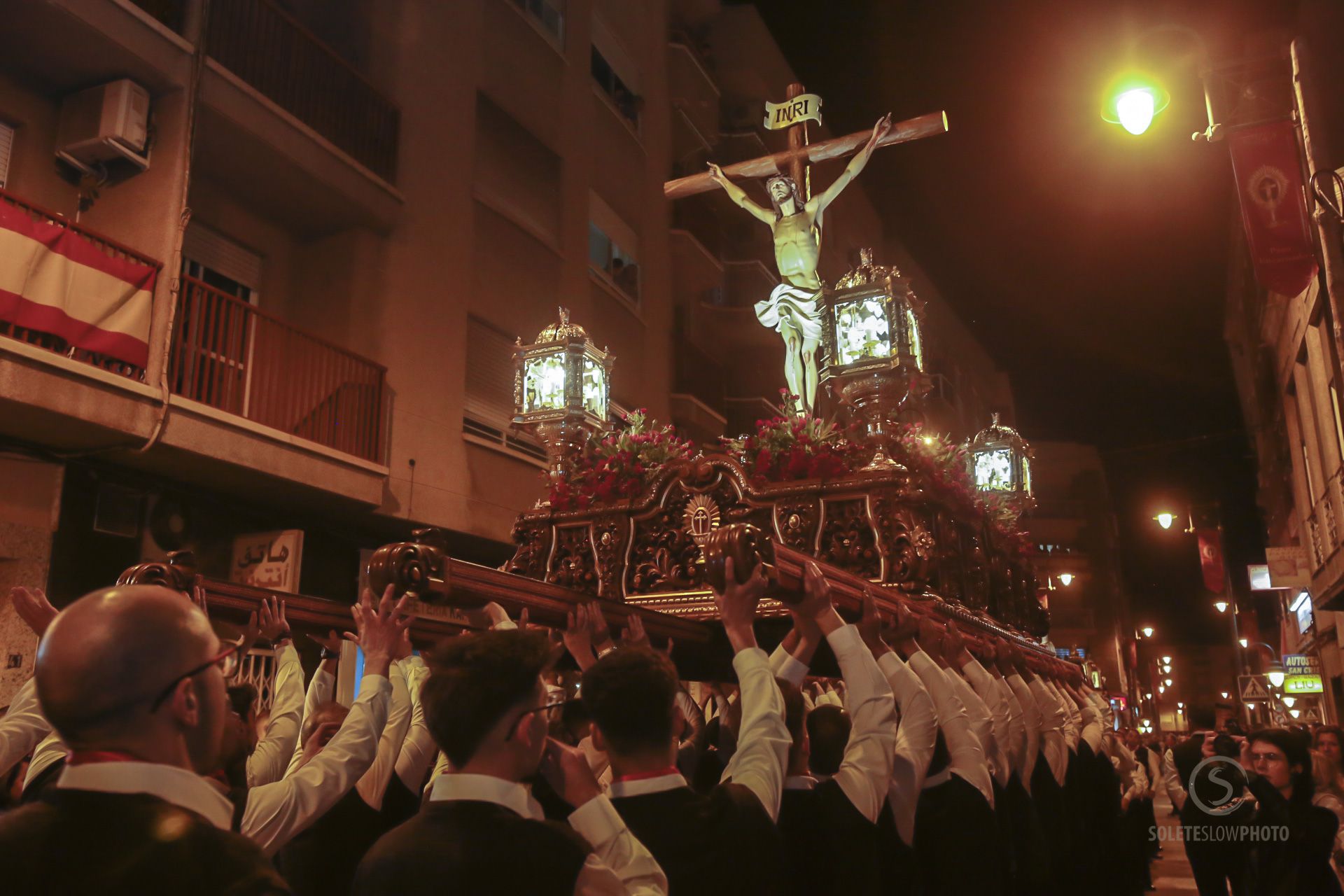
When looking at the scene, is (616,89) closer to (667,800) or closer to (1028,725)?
(1028,725)

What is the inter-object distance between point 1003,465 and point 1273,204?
458cm

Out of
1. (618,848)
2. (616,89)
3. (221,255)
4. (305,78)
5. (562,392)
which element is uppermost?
A: (616,89)

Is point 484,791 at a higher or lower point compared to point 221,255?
lower

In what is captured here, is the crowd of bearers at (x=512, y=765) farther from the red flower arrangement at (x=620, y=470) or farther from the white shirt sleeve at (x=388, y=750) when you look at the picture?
the red flower arrangement at (x=620, y=470)

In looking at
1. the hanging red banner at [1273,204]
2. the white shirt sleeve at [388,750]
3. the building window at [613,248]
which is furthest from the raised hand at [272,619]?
the building window at [613,248]

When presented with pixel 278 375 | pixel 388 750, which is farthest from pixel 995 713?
pixel 278 375

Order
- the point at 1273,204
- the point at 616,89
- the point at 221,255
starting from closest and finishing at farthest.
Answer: the point at 1273,204, the point at 221,255, the point at 616,89

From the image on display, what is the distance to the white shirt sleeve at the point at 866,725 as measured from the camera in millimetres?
Answer: 3309

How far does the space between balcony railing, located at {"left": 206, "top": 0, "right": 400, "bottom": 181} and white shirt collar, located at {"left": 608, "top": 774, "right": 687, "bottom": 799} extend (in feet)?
31.8

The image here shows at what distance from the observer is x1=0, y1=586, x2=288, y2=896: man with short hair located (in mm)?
1481

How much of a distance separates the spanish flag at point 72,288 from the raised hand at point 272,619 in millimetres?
5794

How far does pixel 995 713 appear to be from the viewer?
16.1 feet

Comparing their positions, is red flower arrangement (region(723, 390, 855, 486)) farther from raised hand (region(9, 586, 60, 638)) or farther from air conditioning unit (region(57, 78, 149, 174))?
air conditioning unit (region(57, 78, 149, 174))

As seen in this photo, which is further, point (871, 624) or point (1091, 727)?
point (1091, 727)
